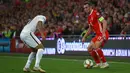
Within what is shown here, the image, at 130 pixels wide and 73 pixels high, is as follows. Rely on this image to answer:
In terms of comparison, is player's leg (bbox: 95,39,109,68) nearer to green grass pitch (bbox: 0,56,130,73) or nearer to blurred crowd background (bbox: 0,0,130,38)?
green grass pitch (bbox: 0,56,130,73)

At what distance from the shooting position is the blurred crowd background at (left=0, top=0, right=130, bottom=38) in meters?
22.9

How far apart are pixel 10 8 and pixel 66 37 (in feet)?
43.8

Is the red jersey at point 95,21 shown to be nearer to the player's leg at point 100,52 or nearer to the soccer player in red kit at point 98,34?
the soccer player in red kit at point 98,34

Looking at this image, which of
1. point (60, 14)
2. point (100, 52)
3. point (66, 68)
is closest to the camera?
point (100, 52)

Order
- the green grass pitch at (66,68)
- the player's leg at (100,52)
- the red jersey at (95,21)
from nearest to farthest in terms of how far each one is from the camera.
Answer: the green grass pitch at (66,68) → the player's leg at (100,52) → the red jersey at (95,21)

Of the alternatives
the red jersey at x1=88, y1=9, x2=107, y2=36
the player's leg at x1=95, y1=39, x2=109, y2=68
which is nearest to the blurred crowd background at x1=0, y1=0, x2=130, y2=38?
the red jersey at x1=88, y1=9, x2=107, y2=36

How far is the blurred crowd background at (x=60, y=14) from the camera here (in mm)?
22891

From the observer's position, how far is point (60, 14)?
94.7 ft

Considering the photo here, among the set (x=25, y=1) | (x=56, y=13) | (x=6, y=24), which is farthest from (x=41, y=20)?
(x=25, y=1)

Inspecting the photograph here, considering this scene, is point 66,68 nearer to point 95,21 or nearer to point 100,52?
point 100,52

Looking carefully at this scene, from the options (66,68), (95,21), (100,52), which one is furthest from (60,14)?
Result: (100,52)

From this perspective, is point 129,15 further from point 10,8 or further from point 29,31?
point 10,8

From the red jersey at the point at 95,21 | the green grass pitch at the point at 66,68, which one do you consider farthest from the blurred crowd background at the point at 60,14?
the red jersey at the point at 95,21

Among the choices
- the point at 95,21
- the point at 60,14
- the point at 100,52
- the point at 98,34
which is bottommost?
the point at 100,52
